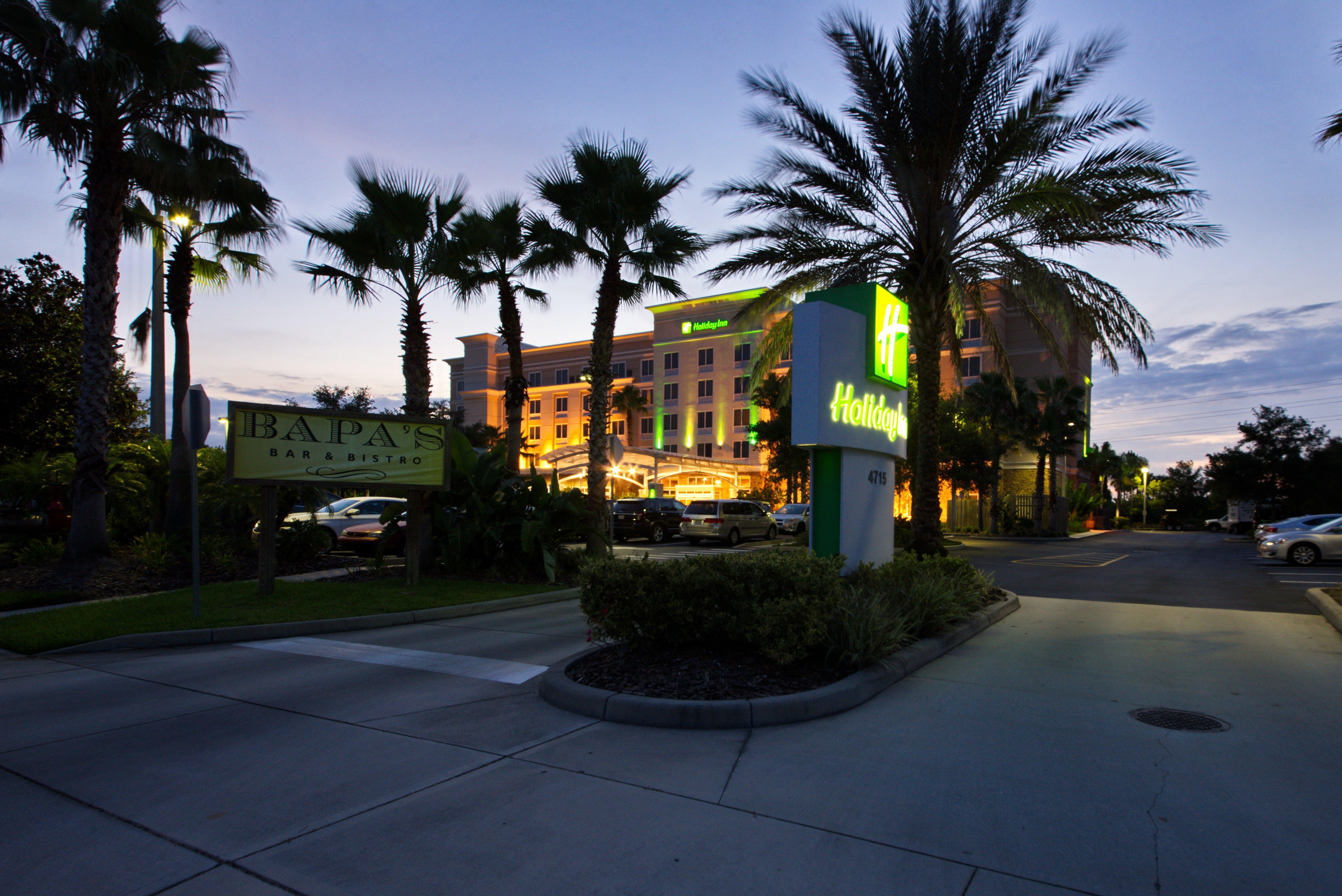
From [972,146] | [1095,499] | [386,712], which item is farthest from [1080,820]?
[1095,499]

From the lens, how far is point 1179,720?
5.35m

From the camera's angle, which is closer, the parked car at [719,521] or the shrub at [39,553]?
the shrub at [39,553]

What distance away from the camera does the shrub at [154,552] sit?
12594 millimetres

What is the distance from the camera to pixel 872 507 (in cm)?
1018

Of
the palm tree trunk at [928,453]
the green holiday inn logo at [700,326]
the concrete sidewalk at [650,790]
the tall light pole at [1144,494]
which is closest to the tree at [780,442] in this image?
the green holiday inn logo at [700,326]

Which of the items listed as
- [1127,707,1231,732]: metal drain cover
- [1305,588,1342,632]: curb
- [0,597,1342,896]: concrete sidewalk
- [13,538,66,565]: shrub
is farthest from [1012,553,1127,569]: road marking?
[13,538,66,565]: shrub

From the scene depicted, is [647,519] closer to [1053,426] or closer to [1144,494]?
[1053,426]

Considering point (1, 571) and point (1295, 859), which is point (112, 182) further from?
point (1295, 859)

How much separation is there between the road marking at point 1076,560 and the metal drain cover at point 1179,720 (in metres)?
15.5

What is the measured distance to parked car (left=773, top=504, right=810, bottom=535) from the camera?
32375mm

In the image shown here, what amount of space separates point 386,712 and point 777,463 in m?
38.1

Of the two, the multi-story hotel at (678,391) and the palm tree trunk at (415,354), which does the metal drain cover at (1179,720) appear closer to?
the palm tree trunk at (415,354)

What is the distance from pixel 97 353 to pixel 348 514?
22.9ft

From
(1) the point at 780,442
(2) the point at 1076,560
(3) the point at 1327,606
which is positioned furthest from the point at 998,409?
(3) the point at 1327,606
